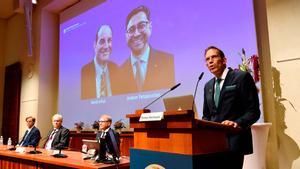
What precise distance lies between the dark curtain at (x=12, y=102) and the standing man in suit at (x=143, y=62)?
3.78 m

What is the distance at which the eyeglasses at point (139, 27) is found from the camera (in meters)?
4.74

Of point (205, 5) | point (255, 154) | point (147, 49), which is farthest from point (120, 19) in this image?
point (255, 154)

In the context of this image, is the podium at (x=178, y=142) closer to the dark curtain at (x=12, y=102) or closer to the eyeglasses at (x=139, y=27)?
the eyeglasses at (x=139, y=27)

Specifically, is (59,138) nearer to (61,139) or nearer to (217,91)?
(61,139)

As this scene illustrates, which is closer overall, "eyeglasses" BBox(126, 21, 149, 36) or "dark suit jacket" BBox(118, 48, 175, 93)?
"dark suit jacket" BBox(118, 48, 175, 93)

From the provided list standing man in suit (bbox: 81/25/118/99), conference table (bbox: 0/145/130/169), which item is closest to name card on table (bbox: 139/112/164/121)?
conference table (bbox: 0/145/130/169)

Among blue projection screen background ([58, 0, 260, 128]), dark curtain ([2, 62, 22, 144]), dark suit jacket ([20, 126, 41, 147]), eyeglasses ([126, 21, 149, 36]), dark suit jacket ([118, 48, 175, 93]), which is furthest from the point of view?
dark curtain ([2, 62, 22, 144])

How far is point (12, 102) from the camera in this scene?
25.3 feet

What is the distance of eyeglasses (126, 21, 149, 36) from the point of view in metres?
4.74

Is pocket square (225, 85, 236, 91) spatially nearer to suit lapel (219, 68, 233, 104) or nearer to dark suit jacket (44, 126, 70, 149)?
suit lapel (219, 68, 233, 104)

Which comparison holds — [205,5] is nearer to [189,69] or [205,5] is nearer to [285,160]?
[189,69]

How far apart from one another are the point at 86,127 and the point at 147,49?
2.23 meters

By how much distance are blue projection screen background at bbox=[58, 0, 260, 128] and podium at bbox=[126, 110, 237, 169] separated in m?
2.20

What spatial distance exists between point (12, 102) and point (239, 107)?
23.7ft
